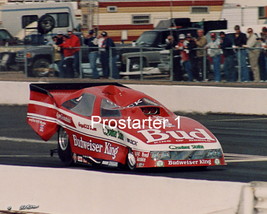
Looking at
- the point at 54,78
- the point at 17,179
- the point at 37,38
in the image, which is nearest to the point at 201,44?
the point at 54,78

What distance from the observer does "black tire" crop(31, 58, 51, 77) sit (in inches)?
961

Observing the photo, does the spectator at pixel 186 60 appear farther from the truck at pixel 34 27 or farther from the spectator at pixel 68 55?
the truck at pixel 34 27

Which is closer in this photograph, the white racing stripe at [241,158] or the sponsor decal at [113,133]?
the sponsor decal at [113,133]

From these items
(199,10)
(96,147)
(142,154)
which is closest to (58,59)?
(199,10)

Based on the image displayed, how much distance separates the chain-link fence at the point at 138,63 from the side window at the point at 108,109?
978 cm

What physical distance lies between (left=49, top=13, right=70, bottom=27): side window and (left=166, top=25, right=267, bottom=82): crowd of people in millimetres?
7669

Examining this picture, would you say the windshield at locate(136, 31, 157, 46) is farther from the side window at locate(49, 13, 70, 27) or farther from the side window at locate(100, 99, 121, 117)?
the side window at locate(100, 99, 121, 117)

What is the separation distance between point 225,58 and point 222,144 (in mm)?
7847

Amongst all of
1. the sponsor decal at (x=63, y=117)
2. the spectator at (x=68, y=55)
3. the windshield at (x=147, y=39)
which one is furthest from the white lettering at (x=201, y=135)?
the windshield at (x=147, y=39)

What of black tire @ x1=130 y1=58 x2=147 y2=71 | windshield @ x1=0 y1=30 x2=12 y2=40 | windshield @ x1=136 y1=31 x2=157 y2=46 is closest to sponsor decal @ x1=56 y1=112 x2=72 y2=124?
black tire @ x1=130 y1=58 x2=147 y2=71

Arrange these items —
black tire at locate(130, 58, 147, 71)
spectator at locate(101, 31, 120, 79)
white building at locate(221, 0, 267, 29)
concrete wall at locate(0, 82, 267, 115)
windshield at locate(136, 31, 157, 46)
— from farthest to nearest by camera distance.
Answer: white building at locate(221, 0, 267, 29)
windshield at locate(136, 31, 157, 46)
spectator at locate(101, 31, 120, 79)
black tire at locate(130, 58, 147, 71)
concrete wall at locate(0, 82, 267, 115)

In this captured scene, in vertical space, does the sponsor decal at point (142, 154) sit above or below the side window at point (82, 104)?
below

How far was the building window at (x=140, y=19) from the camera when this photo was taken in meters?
32.7

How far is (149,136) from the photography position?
11219 mm
